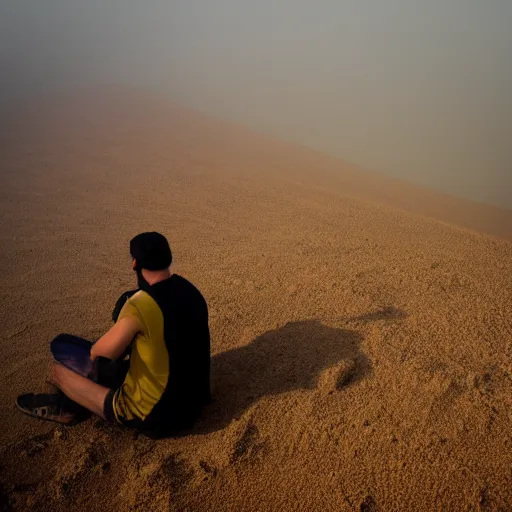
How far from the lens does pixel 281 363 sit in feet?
11.5

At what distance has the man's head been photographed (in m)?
2.54

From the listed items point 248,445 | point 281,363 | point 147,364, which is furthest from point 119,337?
point 281,363

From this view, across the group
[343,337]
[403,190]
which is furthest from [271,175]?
[343,337]

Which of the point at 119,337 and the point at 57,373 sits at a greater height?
the point at 119,337

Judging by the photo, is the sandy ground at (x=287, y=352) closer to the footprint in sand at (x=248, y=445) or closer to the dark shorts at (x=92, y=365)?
the footprint in sand at (x=248, y=445)

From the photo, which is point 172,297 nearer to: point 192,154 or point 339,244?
point 339,244

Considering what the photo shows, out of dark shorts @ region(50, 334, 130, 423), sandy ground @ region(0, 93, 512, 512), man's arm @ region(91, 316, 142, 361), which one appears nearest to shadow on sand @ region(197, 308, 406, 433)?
sandy ground @ region(0, 93, 512, 512)

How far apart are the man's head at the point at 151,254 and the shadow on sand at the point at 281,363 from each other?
1.21 m

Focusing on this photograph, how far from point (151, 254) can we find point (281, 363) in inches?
61.5

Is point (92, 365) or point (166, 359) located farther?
point (92, 365)

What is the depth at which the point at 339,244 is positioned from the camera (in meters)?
5.79

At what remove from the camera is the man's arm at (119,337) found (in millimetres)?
2520

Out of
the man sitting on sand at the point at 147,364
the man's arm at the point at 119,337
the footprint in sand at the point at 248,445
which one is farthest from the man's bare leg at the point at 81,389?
the footprint in sand at the point at 248,445

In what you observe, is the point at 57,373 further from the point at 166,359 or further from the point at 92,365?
the point at 166,359
